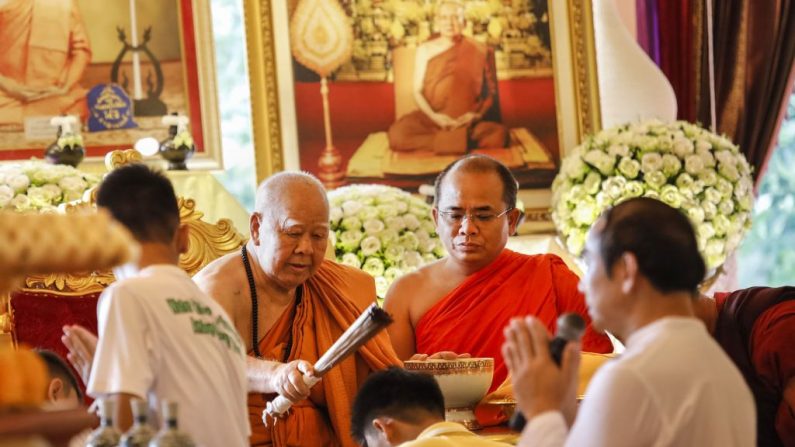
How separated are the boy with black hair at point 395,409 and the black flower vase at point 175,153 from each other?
251 cm

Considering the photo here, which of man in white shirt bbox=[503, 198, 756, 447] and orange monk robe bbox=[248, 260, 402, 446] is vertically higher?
man in white shirt bbox=[503, 198, 756, 447]

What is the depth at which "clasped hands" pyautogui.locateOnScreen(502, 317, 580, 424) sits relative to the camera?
2.45 m

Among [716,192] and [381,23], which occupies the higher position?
[381,23]

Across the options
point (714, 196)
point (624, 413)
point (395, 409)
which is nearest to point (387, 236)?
point (714, 196)

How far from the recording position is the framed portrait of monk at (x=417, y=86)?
6.80 meters

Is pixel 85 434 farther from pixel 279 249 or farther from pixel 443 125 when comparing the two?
pixel 443 125

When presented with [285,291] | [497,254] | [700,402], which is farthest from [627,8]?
[700,402]

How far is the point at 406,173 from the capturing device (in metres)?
6.95

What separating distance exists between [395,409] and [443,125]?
3.74 metres

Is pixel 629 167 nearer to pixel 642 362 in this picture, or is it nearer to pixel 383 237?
pixel 383 237

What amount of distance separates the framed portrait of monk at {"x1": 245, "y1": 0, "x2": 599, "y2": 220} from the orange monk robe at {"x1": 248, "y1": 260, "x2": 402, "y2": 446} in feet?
7.57

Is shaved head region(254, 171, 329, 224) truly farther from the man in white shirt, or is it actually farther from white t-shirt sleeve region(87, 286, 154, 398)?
the man in white shirt

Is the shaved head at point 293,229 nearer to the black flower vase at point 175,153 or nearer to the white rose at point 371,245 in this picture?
the white rose at point 371,245

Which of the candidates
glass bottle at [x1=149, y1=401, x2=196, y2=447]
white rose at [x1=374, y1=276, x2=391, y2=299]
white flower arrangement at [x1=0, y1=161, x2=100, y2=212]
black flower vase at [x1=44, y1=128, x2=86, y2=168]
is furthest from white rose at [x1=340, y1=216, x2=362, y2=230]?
glass bottle at [x1=149, y1=401, x2=196, y2=447]
